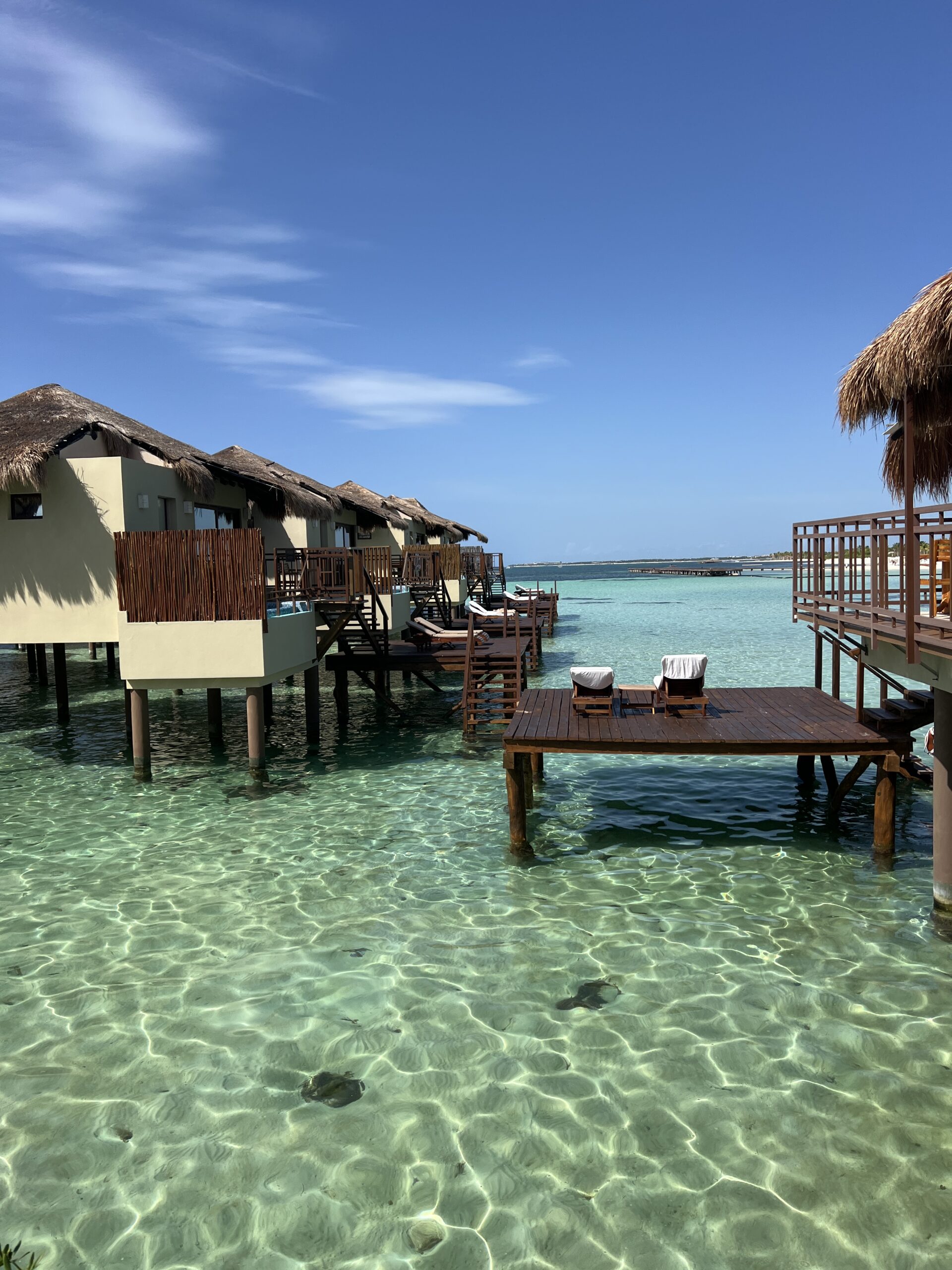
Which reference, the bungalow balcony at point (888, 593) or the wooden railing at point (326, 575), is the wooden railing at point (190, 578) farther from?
the bungalow balcony at point (888, 593)

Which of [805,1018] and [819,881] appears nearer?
[805,1018]

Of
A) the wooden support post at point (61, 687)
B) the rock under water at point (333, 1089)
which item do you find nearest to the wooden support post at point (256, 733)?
the wooden support post at point (61, 687)

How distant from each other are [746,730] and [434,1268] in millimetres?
6908

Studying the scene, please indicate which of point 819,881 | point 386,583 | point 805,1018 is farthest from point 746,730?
point 386,583

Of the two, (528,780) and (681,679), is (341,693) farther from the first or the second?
(681,679)

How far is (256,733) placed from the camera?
13.9 m

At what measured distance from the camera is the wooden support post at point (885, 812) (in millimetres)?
9422

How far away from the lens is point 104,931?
8227 mm

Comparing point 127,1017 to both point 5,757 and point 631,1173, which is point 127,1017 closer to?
point 631,1173

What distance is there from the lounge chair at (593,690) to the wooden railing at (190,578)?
16.5 feet

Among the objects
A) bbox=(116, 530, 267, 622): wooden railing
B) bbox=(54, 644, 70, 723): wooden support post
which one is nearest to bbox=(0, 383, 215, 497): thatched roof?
bbox=(116, 530, 267, 622): wooden railing

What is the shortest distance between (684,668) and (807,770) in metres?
2.88

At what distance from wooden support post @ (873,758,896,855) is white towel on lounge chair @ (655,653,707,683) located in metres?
2.61

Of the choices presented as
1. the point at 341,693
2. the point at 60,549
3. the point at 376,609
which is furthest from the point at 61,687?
the point at 376,609
